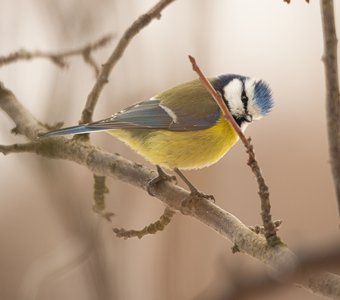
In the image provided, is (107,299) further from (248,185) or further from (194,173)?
(248,185)

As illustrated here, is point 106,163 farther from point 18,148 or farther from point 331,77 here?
point 331,77

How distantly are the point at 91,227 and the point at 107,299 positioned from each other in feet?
0.36

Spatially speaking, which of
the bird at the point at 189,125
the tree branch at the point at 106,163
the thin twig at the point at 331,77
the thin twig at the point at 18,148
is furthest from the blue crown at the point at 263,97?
the thin twig at the point at 331,77

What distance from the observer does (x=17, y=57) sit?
2.80 feet

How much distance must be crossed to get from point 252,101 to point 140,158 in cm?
65

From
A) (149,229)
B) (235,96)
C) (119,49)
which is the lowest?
(149,229)

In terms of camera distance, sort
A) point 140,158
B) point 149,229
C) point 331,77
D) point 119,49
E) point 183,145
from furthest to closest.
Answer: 1. point 140,158
2. point 183,145
3. point 119,49
4. point 149,229
5. point 331,77

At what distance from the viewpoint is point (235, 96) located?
95 cm

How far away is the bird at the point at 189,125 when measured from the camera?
35.9 inches

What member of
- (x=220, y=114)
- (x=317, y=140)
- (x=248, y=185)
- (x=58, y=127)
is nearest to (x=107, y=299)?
(x=58, y=127)

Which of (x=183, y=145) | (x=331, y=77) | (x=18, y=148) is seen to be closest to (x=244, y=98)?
(x=183, y=145)

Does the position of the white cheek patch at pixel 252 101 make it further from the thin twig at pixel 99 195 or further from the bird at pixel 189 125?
the thin twig at pixel 99 195

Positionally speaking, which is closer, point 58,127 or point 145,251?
point 58,127

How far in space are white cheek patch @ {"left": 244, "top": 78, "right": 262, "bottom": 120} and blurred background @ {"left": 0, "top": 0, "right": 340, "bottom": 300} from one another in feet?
0.85
